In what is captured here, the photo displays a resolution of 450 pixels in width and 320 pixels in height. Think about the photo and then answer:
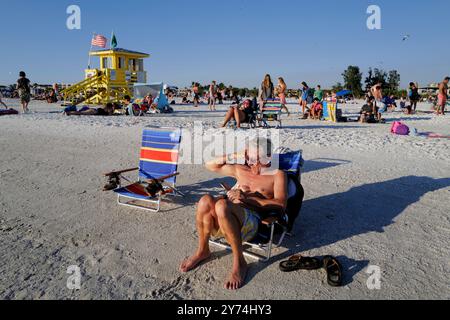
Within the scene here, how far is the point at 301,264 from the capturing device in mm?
2902

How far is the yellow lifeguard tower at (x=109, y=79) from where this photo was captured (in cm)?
2016

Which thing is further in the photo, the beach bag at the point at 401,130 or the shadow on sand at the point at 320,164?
the beach bag at the point at 401,130

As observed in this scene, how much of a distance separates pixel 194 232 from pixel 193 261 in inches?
27.9

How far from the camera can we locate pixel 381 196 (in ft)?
15.6

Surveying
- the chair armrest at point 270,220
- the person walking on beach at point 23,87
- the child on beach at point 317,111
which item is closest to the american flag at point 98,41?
the person walking on beach at point 23,87

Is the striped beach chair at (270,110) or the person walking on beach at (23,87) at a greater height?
the person walking on beach at (23,87)

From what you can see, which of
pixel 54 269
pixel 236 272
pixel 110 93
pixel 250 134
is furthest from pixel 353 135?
pixel 110 93

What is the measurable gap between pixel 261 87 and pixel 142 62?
13.3m

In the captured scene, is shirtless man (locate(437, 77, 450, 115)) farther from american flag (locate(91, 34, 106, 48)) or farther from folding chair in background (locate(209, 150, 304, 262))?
american flag (locate(91, 34, 106, 48))

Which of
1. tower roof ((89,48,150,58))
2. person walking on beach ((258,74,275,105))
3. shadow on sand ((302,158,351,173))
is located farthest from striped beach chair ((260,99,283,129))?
tower roof ((89,48,150,58))

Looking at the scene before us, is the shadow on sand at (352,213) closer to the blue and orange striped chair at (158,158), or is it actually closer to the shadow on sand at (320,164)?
the shadow on sand at (320,164)

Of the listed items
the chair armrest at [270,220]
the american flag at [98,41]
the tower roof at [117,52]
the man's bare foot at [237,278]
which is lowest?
the man's bare foot at [237,278]

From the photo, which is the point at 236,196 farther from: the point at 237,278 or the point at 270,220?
the point at 237,278
